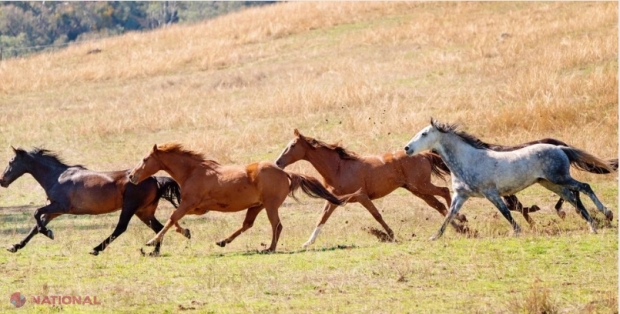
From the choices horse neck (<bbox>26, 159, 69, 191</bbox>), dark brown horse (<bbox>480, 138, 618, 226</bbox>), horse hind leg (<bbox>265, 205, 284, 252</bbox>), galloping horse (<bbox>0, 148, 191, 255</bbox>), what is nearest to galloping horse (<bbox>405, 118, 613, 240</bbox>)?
dark brown horse (<bbox>480, 138, 618, 226</bbox>)

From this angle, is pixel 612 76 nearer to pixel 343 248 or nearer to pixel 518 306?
pixel 343 248

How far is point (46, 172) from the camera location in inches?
577

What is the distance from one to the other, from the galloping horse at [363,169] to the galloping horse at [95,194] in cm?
177

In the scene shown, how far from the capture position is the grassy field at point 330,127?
10.5 meters

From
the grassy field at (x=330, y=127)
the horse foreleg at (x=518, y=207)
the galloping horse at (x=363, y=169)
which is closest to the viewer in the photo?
the grassy field at (x=330, y=127)

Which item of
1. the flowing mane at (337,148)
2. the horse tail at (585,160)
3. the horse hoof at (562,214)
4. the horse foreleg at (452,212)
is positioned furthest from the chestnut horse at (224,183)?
the horse hoof at (562,214)

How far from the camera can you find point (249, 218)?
Result: 45.0 ft

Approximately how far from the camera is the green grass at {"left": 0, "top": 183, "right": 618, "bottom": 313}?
32.3 feet

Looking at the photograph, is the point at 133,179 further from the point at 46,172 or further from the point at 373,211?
the point at 373,211

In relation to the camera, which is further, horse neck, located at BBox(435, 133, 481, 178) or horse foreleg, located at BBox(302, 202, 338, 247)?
horse foreleg, located at BBox(302, 202, 338, 247)

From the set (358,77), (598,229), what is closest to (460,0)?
(358,77)

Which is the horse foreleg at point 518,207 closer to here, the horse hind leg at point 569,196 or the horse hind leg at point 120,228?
the horse hind leg at point 569,196

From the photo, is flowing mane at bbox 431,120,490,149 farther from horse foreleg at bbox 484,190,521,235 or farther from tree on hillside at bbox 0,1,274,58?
tree on hillside at bbox 0,1,274,58

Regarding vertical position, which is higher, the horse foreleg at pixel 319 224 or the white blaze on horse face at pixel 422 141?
the white blaze on horse face at pixel 422 141
